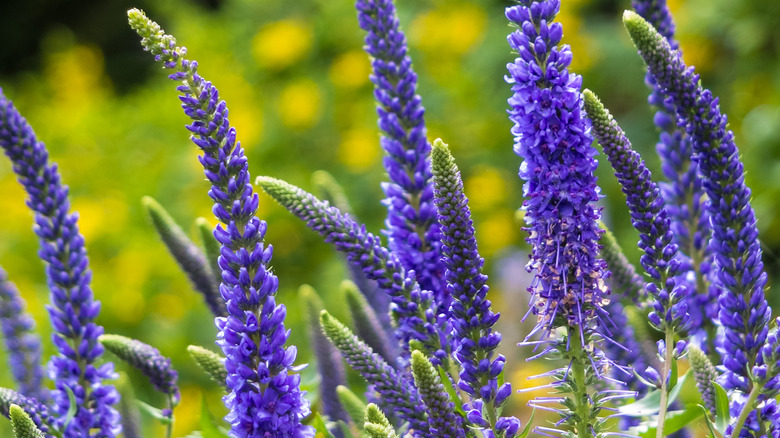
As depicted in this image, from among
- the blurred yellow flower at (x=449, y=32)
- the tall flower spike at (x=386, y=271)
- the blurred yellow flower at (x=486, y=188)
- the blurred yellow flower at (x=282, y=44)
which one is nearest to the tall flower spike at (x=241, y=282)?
the tall flower spike at (x=386, y=271)

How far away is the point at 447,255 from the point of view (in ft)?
3.84

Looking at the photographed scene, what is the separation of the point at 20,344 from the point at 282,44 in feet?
16.2

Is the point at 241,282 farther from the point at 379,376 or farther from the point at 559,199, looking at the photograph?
the point at 559,199

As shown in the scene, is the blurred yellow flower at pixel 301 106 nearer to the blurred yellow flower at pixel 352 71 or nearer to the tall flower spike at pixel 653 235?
the blurred yellow flower at pixel 352 71

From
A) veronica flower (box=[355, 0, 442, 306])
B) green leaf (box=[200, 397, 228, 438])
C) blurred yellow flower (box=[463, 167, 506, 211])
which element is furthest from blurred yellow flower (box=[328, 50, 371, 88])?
green leaf (box=[200, 397, 228, 438])

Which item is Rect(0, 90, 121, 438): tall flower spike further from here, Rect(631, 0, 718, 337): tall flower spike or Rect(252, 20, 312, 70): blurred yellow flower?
Rect(252, 20, 312, 70): blurred yellow flower

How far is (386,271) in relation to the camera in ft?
4.52

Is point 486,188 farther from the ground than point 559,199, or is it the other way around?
point 486,188

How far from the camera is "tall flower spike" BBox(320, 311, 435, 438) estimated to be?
125cm

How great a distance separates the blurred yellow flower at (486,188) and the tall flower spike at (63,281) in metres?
4.35

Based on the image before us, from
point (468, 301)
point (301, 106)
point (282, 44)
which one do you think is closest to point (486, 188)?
point (301, 106)

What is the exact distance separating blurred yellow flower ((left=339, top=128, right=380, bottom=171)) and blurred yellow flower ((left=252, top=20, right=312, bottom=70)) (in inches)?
37.4

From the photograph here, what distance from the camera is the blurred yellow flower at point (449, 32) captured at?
641 centimetres

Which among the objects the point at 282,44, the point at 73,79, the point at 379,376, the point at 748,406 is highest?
the point at 73,79
